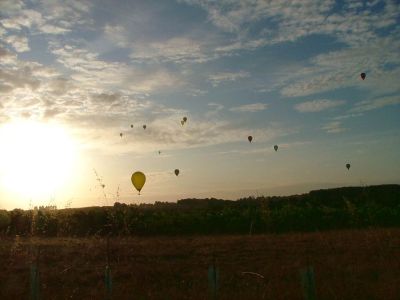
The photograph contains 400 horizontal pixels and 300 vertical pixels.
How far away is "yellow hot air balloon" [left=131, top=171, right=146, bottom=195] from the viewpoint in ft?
60.6

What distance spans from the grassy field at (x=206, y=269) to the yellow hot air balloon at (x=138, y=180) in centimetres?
274

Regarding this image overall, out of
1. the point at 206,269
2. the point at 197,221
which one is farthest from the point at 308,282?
the point at 197,221

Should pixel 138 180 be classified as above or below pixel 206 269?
above

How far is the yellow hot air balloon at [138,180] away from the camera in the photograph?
60.6 ft

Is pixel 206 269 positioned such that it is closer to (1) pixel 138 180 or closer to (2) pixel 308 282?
(1) pixel 138 180

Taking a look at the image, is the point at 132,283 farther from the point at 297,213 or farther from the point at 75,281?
the point at 297,213

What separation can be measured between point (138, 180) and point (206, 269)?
17.8ft

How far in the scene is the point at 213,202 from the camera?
47000 mm

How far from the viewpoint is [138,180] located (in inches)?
730

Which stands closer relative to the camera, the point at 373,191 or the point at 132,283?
the point at 132,283

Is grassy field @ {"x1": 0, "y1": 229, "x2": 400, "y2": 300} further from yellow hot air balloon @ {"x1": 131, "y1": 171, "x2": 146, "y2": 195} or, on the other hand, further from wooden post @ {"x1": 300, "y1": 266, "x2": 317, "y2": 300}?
yellow hot air balloon @ {"x1": 131, "y1": 171, "x2": 146, "y2": 195}

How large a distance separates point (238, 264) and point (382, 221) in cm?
2014

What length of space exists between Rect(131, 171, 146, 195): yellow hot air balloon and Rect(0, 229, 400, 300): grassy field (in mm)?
2737

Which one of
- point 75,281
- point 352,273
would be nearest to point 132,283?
point 75,281
